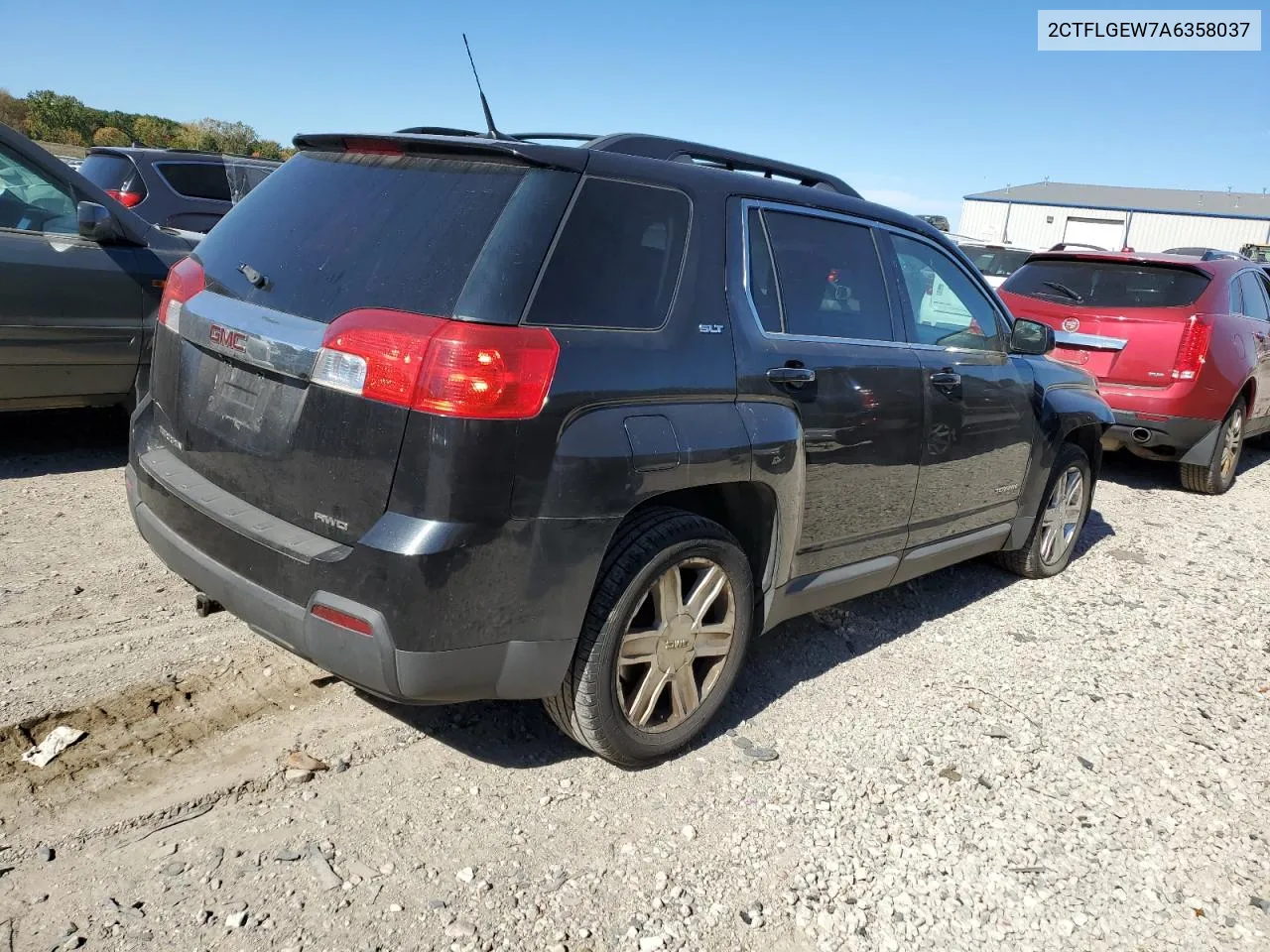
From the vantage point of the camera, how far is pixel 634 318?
277 cm

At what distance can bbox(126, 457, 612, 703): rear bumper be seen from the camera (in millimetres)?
2420

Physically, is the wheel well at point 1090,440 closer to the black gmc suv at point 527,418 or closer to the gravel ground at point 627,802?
the gravel ground at point 627,802

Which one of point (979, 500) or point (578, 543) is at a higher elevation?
point (578, 543)

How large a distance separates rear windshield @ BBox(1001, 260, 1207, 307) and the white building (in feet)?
158

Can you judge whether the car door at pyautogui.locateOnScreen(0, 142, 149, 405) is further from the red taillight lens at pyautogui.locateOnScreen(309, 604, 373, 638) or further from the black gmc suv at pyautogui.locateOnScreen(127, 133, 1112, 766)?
the red taillight lens at pyautogui.locateOnScreen(309, 604, 373, 638)

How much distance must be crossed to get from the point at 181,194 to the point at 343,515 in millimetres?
9281

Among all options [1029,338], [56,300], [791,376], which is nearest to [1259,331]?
[1029,338]

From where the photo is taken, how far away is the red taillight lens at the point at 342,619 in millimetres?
2447

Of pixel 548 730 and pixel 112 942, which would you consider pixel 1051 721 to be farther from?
pixel 112 942

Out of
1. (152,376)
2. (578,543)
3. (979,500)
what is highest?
(152,376)

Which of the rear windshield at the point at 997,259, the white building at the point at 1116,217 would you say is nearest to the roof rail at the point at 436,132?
the rear windshield at the point at 997,259

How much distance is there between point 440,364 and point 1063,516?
4.20 m

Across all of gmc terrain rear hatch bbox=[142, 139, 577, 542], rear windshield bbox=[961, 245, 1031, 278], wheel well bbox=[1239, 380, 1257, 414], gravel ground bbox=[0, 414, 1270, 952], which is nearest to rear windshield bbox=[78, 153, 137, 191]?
gravel ground bbox=[0, 414, 1270, 952]

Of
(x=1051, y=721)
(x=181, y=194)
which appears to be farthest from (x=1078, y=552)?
(x=181, y=194)
